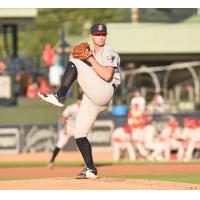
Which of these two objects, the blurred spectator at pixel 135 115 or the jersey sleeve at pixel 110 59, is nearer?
the jersey sleeve at pixel 110 59

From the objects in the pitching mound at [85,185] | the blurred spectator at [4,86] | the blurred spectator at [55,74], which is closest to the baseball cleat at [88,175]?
the pitching mound at [85,185]

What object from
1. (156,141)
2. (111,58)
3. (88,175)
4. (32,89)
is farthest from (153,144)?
(111,58)

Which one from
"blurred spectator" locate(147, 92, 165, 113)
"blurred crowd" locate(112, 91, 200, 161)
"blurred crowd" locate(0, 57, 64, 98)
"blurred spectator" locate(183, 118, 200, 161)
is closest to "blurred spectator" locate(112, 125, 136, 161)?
"blurred crowd" locate(112, 91, 200, 161)

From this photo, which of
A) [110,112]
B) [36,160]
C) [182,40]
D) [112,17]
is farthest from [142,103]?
[112,17]

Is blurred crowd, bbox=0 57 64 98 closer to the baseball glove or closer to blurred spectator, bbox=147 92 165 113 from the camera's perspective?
blurred spectator, bbox=147 92 165 113

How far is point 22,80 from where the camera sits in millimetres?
23594

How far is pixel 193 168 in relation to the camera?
54.0 feet

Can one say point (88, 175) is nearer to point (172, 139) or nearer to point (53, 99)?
point (53, 99)

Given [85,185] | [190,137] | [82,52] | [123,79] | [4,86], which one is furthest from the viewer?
[123,79]

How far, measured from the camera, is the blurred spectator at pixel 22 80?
23406 mm

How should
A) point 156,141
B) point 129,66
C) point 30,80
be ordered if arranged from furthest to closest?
1. point 129,66
2. point 30,80
3. point 156,141

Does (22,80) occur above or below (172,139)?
above

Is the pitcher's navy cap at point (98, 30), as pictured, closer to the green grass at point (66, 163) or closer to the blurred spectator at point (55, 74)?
the green grass at point (66, 163)

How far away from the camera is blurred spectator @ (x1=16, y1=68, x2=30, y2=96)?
922 inches
